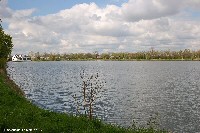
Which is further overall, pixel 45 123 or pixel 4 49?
pixel 4 49

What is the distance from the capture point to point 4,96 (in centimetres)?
3447

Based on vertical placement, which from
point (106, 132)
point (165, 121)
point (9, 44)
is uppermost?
point (9, 44)

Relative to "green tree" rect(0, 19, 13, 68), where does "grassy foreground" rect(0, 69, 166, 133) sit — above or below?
below

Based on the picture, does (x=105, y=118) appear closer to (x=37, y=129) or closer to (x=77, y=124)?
(x=77, y=124)

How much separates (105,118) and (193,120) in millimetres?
12054

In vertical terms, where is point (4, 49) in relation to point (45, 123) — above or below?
above

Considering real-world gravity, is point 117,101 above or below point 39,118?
below

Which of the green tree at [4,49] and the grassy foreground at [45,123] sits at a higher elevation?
the green tree at [4,49]

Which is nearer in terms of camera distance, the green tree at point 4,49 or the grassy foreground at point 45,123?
the grassy foreground at point 45,123

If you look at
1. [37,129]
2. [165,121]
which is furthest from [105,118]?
[37,129]

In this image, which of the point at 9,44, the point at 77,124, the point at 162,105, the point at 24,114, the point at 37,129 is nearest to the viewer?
the point at 37,129

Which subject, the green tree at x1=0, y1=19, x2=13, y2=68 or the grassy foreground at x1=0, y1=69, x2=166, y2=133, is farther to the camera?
the green tree at x1=0, y1=19, x2=13, y2=68

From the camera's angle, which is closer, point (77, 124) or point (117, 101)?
point (77, 124)

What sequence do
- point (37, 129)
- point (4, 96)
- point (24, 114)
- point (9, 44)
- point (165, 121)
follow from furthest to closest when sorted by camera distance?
point (9, 44)
point (165, 121)
point (4, 96)
point (24, 114)
point (37, 129)
